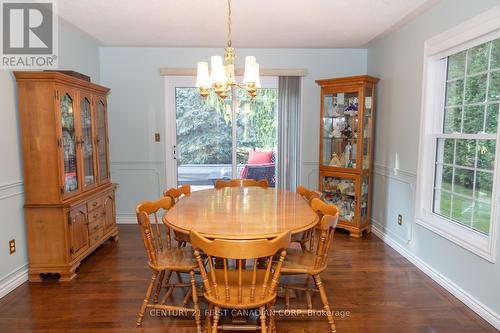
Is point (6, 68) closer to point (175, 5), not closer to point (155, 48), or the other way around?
point (175, 5)

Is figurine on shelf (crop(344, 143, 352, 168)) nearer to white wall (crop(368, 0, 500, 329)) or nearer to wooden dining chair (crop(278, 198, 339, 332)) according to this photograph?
white wall (crop(368, 0, 500, 329))

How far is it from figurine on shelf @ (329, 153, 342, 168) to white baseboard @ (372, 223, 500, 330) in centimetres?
105

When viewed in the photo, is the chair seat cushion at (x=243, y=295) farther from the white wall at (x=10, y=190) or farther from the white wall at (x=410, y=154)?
the white wall at (x=10, y=190)

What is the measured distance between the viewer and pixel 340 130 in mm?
4504

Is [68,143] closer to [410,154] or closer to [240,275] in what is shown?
[240,275]

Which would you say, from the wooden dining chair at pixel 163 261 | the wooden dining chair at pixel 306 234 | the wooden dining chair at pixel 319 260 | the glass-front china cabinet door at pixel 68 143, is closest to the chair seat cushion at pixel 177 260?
the wooden dining chair at pixel 163 261

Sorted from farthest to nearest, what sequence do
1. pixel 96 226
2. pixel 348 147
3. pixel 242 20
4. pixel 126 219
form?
pixel 126 219
pixel 348 147
pixel 96 226
pixel 242 20

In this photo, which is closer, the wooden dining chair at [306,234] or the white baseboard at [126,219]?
the wooden dining chair at [306,234]

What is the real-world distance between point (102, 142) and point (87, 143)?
391 millimetres

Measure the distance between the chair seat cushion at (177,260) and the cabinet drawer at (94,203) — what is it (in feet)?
4.35

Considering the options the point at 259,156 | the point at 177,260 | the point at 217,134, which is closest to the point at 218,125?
the point at 217,134

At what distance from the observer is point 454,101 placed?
305 centimetres

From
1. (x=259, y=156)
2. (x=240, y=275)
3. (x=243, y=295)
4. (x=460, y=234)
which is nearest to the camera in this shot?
(x=240, y=275)

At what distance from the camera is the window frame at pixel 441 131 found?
2381mm
